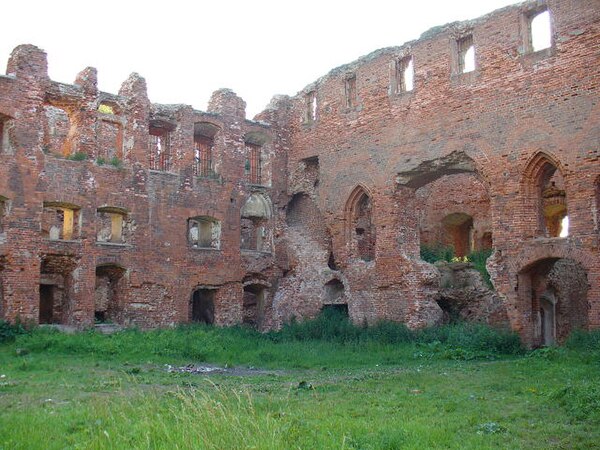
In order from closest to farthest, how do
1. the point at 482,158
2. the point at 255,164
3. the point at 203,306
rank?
the point at 482,158 → the point at 203,306 → the point at 255,164

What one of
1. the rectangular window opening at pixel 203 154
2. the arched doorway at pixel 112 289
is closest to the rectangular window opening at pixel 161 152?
the rectangular window opening at pixel 203 154

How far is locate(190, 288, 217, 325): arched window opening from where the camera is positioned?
75.8 ft

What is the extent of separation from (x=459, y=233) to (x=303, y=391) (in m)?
17.6

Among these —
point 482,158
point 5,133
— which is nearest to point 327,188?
point 482,158

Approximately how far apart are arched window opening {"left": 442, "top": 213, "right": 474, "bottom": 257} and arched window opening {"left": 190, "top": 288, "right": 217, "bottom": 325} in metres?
9.71

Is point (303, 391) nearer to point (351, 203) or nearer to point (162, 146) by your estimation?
point (351, 203)

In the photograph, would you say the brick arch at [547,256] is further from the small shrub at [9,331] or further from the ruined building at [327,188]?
the small shrub at [9,331]

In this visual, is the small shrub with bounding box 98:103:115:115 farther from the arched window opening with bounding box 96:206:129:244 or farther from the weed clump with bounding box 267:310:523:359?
the weed clump with bounding box 267:310:523:359

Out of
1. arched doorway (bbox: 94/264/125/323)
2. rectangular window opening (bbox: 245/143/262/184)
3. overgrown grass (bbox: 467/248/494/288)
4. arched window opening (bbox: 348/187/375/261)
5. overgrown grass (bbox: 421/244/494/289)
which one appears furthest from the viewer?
rectangular window opening (bbox: 245/143/262/184)

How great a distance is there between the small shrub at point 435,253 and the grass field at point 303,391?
15.0 feet

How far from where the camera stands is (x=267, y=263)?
952 inches

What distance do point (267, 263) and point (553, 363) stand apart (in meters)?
12.0

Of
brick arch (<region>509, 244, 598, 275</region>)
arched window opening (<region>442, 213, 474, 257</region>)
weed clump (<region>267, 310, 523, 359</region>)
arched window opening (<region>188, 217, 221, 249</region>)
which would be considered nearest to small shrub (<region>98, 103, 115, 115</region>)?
arched window opening (<region>188, 217, 221, 249</region>)

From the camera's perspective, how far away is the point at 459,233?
2788cm
